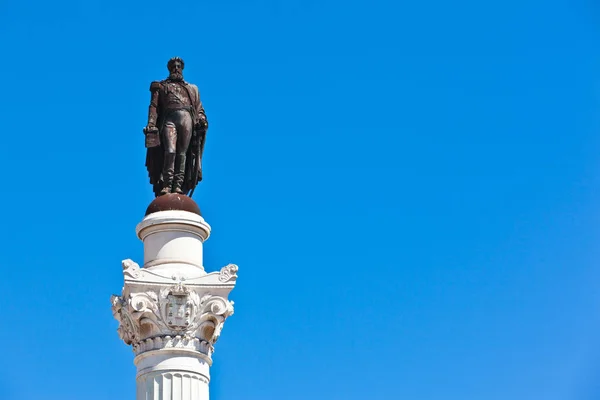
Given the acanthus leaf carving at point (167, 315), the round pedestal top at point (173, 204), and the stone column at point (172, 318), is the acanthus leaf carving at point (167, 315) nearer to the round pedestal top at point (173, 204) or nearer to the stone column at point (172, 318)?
the stone column at point (172, 318)

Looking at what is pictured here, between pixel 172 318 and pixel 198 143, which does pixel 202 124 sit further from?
pixel 172 318

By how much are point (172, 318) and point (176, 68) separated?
541 cm

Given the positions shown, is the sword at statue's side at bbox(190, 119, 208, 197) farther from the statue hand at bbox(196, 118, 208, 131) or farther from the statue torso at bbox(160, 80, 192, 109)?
the statue torso at bbox(160, 80, 192, 109)

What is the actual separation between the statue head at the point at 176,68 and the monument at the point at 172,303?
1710 mm

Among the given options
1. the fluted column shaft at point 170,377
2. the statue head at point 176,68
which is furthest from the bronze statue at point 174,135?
the fluted column shaft at point 170,377

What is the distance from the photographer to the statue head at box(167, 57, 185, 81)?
26.4m

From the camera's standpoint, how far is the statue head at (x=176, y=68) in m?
26.4

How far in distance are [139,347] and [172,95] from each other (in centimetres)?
512

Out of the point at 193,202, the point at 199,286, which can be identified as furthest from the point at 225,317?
the point at 193,202

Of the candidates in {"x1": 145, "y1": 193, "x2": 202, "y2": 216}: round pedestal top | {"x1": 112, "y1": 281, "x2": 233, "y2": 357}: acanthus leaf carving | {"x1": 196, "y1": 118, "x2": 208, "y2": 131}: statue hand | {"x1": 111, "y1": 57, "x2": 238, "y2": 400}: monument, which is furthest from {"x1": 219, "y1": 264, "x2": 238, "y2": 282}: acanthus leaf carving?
{"x1": 196, "y1": 118, "x2": 208, "y2": 131}: statue hand

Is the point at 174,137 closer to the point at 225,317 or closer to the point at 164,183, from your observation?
the point at 164,183

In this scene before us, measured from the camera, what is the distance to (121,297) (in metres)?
24.2

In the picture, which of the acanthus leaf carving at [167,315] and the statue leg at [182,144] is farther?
the statue leg at [182,144]

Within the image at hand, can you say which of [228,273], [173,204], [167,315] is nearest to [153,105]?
[173,204]
